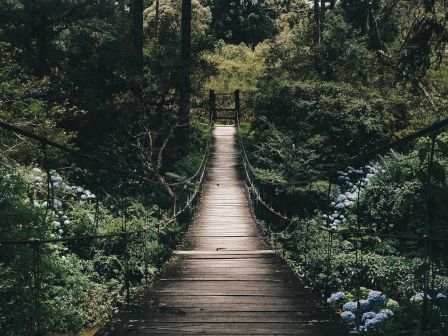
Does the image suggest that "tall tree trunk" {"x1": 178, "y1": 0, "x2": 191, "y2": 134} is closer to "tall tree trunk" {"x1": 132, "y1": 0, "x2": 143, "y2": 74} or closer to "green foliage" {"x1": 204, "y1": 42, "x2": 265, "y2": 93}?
"tall tree trunk" {"x1": 132, "y1": 0, "x2": 143, "y2": 74}

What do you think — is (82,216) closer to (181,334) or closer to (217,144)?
(181,334)

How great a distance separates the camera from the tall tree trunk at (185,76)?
1473cm

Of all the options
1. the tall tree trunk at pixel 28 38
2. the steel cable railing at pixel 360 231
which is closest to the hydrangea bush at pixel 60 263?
the steel cable railing at pixel 360 231

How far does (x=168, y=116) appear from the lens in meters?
15.4

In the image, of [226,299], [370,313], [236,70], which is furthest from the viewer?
[236,70]

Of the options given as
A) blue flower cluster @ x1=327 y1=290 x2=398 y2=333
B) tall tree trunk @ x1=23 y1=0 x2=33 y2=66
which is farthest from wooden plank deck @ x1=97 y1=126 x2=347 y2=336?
tall tree trunk @ x1=23 y1=0 x2=33 y2=66

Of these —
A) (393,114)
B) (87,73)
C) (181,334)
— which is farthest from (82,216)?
(393,114)

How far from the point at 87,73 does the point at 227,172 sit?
4718 millimetres

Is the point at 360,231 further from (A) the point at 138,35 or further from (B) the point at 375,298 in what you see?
(A) the point at 138,35

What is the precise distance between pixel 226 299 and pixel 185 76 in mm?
11175

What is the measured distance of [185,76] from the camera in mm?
14656

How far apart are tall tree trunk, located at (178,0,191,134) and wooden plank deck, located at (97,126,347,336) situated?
7.44 m

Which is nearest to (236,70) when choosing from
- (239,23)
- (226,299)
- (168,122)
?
(239,23)

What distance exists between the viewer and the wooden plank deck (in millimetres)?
3393
